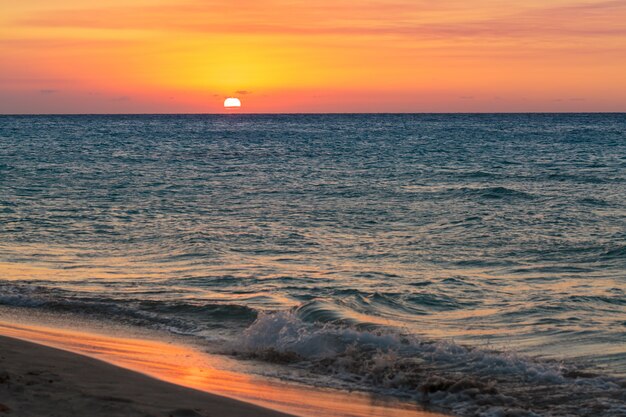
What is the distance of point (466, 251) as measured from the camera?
54.2 ft

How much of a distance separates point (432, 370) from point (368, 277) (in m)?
5.02

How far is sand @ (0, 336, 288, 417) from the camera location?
21.6ft

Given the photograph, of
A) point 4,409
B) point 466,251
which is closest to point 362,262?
point 466,251

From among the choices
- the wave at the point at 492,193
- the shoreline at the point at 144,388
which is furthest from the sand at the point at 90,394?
the wave at the point at 492,193

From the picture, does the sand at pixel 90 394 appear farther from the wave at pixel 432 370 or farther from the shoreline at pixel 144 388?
the wave at pixel 432 370

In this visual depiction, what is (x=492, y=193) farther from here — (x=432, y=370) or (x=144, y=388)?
(x=144, y=388)

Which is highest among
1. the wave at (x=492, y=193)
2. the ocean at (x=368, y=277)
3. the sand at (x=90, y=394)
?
the sand at (x=90, y=394)

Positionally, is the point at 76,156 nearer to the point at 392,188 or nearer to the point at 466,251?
the point at 392,188

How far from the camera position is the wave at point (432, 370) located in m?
7.97

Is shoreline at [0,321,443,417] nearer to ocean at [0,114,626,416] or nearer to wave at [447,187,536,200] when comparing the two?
ocean at [0,114,626,416]

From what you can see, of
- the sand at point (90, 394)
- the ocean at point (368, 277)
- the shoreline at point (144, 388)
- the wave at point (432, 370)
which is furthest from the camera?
the ocean at point (368, 277)

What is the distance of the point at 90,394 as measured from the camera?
7.06m

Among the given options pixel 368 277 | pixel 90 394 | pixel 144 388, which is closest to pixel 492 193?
pixel 368 277

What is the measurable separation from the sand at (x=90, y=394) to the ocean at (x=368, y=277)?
76.5 inches
